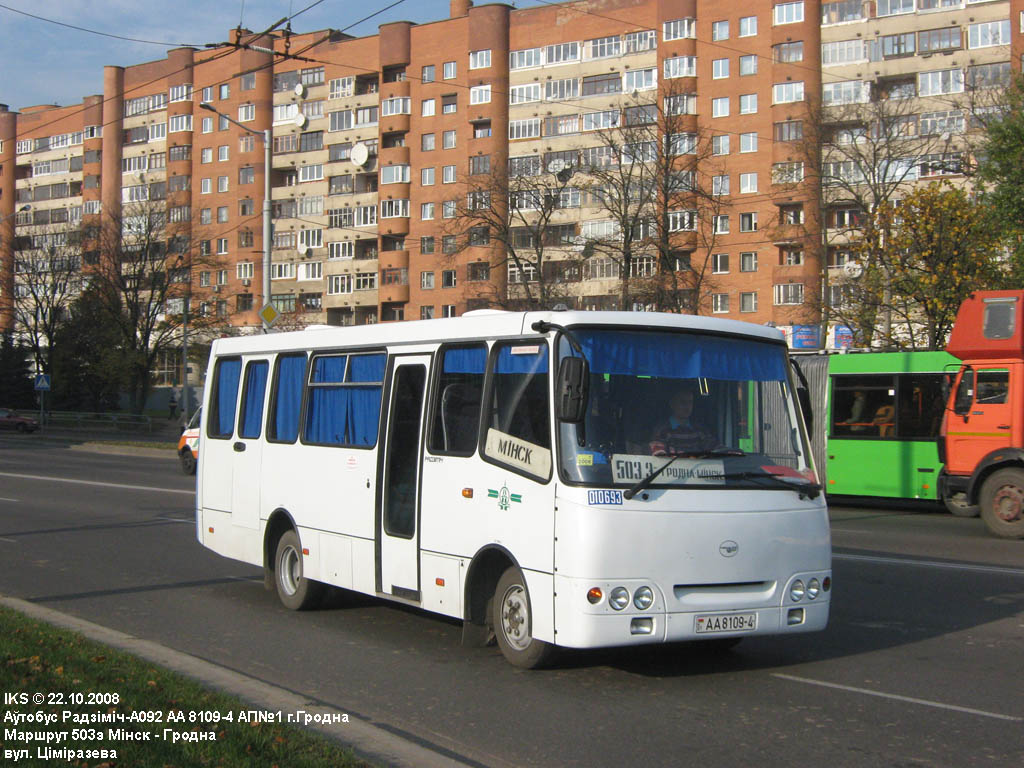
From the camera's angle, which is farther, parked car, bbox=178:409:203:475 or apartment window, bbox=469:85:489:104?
apartment window, bbox=469:85:489:104

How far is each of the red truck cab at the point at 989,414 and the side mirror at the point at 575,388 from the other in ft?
38.8

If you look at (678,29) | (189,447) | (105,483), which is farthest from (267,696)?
(678,29)

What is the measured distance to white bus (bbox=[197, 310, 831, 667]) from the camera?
713 centimetres

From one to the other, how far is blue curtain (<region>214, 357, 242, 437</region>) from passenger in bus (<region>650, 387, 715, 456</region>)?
5636 mm

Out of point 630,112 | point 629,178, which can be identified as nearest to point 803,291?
point 630,112

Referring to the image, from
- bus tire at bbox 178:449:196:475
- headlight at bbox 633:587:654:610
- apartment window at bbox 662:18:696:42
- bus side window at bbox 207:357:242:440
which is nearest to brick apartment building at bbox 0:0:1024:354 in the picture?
apartment window at bbox 662:18:696:42

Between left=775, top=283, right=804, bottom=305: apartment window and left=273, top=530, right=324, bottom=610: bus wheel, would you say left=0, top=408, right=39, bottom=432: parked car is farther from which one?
left=273, top=530, right=324, bottom=610: bus wheel

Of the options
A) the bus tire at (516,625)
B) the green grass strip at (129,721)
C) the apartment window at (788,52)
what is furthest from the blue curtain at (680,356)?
the apartment window at (788,52)

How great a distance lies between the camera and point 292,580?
10406 mm

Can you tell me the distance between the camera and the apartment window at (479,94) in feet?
245

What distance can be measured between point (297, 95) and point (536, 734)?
82432 mm

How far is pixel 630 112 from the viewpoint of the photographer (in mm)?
66188

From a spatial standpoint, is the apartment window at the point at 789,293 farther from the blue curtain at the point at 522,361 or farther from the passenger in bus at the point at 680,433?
the passenger in bus at the point at 680,433

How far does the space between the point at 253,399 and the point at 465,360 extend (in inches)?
143
